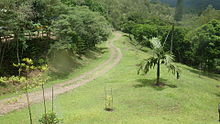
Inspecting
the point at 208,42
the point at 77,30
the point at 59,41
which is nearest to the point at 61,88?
the point at 59,41

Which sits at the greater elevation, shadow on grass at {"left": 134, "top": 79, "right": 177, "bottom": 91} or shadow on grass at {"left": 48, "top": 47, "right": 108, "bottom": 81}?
shadow on grass at {"left": 48, "top": 47, "right": 108, "bottom": 81}

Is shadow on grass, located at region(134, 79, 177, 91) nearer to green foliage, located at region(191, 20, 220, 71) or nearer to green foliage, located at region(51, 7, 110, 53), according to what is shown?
green foliage, located at region(51, 7, 110, 53)

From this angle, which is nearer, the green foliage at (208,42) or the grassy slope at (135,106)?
the grassy slope at (135,106)

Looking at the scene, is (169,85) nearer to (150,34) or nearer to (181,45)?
(181,45)

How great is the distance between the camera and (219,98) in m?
17.6

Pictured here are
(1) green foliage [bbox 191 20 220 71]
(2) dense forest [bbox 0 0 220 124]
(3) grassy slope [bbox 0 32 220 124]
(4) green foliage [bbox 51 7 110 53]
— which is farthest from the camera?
(1) green foliage [bbox 191 20 220 71]

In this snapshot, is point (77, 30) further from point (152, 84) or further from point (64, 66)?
point (152, 84)

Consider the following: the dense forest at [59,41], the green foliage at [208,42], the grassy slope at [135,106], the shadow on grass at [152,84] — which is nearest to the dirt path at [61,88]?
the dense forest at [59,41]

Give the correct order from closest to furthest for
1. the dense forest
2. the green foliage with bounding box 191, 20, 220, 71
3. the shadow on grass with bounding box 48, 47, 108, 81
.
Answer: the dense forest → the shadow on grass with bounding box 48, 47, 108, 81 → the green foliage with bounding box 191, 20, 220, 71

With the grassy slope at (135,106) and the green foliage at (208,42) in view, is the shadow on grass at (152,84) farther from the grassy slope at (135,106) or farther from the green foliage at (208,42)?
the green foliage at (208,42)

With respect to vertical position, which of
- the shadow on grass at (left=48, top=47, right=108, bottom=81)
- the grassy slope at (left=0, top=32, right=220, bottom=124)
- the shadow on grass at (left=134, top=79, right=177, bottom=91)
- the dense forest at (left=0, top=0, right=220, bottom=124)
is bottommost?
the grassy slope at (left=0, top=32, right=220, bottom=124)

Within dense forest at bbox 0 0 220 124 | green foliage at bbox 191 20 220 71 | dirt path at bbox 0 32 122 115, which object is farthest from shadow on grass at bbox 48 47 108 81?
green foliage at bbox 191 20 220 71

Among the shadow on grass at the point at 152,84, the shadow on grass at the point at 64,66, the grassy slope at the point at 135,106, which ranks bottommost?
the grassy slope at the point at 135,106

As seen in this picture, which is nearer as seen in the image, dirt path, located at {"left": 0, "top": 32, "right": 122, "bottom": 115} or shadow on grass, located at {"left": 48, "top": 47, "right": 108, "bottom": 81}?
dirt path, located at {"left": 0, "top": 32, "right": 122, "bottom": 115}
